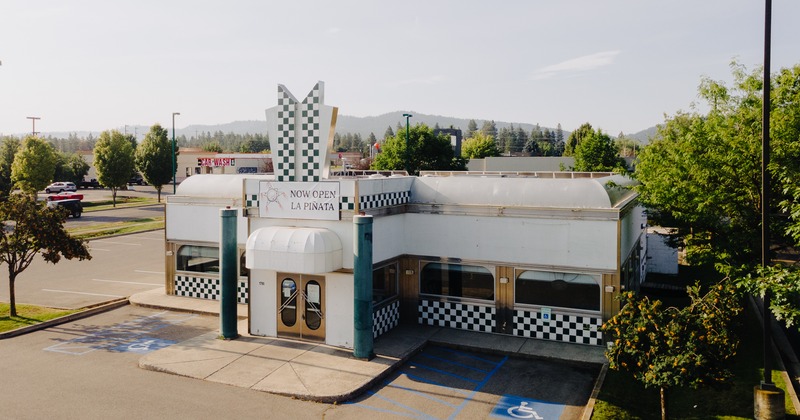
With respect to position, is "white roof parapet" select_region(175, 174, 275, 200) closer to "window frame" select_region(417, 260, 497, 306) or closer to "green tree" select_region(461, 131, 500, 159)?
"window frame" select_region(417, 260, 497, 306)

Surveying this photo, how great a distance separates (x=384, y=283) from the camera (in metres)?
16.6

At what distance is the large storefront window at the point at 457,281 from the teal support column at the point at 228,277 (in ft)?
17.1

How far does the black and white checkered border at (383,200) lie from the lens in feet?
50.0

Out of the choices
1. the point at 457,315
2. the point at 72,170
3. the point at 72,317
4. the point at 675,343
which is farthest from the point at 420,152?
the point at 72,170

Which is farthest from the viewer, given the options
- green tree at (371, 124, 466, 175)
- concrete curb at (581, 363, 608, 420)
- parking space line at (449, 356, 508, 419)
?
green tree at (371, 124, 466, 175)

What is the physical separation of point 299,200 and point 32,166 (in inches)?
1825

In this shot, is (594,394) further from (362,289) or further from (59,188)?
(59,188)

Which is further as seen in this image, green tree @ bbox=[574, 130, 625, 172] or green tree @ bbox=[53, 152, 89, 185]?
green tree @ bbox=[53, 152, 89, 185]

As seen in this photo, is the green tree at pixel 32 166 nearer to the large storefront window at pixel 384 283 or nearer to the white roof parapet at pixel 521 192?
the large storefront window at pixel 384 283

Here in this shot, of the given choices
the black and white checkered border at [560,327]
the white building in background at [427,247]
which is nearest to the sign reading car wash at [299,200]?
the white building in background at [427,247]

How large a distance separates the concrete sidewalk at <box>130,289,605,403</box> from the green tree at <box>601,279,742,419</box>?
3.82m

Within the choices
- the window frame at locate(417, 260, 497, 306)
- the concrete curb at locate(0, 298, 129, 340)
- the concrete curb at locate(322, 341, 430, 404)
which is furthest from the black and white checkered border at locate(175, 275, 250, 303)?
the concrete curb at locate(322, 341, 430, 404)

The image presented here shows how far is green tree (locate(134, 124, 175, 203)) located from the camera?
56594 millimetres

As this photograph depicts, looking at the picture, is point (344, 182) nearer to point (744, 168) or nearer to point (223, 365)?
point (223, 365)
